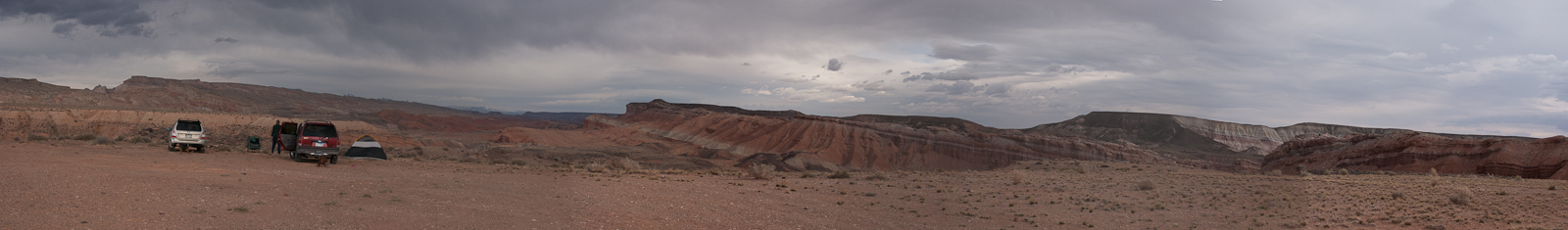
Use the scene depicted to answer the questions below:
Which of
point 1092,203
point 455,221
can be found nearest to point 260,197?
point 455,221

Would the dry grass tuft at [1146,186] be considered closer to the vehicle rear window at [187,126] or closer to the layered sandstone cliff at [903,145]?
the vehicle rear window at [187,126]

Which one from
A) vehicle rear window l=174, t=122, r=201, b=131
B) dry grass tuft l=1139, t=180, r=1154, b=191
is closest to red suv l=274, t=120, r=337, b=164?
vehicle rear window l=174, t=122, r=201, b=131

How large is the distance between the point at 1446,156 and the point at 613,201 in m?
36.3

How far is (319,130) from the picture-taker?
1667 centimetres

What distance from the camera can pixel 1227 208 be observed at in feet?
44.2

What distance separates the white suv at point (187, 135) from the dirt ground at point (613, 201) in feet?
3.48

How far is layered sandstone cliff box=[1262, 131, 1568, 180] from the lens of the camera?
2639cm

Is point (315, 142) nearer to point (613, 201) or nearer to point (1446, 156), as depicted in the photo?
point (613, 201)

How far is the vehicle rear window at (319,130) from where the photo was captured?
53.9 ft

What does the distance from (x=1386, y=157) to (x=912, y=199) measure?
30.4 metres

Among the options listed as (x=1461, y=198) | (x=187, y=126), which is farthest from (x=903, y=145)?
(x=187, y=126)

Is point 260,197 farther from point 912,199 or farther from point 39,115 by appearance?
point 39,115

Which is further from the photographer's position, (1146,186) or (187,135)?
(1146,186)

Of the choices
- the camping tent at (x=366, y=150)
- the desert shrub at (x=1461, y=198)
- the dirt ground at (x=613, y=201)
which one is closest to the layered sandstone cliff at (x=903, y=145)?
the camping tent at (x=366, y=150)
